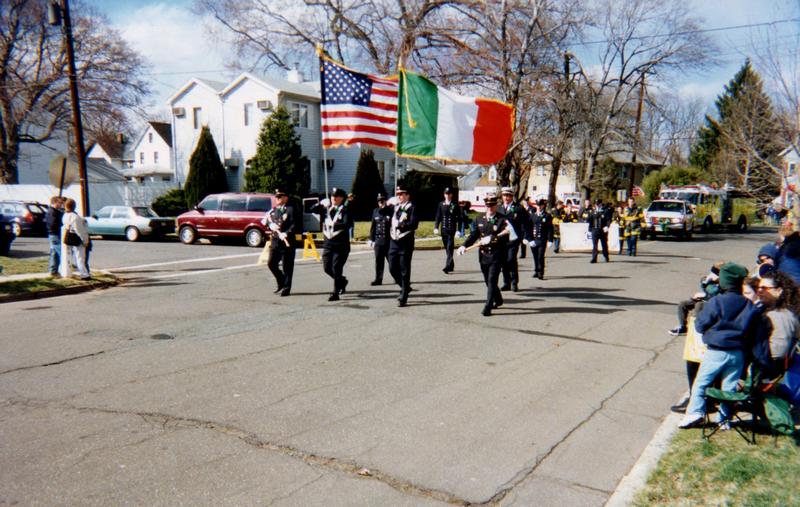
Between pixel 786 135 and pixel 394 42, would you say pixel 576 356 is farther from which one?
pixel 394 42

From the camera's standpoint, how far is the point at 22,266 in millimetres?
15102

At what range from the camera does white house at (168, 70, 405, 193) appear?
121 feet

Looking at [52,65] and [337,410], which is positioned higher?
[52,65]

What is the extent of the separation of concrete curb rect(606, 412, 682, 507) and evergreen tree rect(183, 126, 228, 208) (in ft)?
107

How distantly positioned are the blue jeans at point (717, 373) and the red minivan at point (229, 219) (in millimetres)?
18668

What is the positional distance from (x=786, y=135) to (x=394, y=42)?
88.8 feet

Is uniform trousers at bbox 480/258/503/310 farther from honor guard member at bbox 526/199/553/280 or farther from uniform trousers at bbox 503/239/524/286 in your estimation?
honor guard member at bbox 526/199/553/280

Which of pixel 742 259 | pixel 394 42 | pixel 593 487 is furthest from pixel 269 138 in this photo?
pixel 593 487

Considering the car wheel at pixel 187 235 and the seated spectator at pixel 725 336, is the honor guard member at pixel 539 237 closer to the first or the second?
the seated spectator at pixel 725 336

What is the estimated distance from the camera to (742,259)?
2130 centimetres

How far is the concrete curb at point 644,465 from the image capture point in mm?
4060

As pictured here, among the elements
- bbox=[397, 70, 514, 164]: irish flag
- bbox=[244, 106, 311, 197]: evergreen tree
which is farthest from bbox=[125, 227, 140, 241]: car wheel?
bbox=[397, 70, 514, 164]: irish flag

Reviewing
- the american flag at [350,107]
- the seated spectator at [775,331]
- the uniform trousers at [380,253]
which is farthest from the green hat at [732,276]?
the uniform trousers at [380,253]

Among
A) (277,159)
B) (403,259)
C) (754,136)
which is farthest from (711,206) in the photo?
(403,259)
